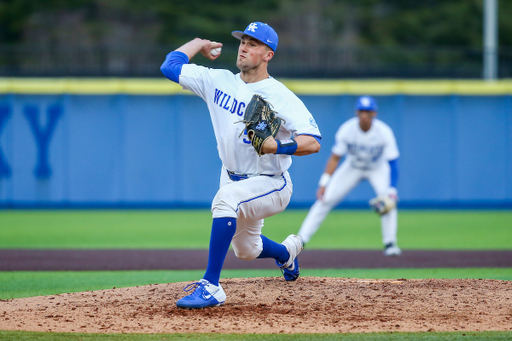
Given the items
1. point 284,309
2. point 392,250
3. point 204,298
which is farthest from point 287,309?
point 392,250

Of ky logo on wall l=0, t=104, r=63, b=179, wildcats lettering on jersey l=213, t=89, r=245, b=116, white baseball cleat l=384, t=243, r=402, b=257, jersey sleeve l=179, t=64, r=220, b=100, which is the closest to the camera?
wildcats lettering on jersey l=213, t=89, r=245, b=116

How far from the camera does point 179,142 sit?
15.1 meters

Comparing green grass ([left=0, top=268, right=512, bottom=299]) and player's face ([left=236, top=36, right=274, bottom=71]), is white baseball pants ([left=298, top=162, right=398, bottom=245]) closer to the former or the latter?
green grass ([left=0, top=268, right=512, bottom=299])

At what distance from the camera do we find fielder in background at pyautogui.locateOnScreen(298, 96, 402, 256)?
25.9 ft

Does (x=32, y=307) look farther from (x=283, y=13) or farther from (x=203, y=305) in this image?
(x=283, y=13)

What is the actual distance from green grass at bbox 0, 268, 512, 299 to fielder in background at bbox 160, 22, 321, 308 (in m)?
1.68

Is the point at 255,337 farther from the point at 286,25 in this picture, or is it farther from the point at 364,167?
the point at 286,25

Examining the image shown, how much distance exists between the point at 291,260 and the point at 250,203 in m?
0.97

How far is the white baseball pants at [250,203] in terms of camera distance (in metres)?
4.20

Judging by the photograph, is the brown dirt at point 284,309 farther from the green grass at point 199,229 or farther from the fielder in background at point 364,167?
the green grass at point 199,229

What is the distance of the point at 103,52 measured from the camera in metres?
16.8

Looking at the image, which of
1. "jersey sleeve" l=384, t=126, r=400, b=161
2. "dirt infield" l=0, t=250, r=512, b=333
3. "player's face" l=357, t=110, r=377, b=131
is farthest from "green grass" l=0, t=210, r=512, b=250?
"dirt infield" l=0, t=250, r=512, b=333

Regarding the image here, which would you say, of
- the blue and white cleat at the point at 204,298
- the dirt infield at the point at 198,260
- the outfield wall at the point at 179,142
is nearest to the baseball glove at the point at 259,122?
the blue and white cleat at the point at 204,298

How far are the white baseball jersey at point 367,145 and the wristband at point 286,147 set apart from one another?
4.12 metres
